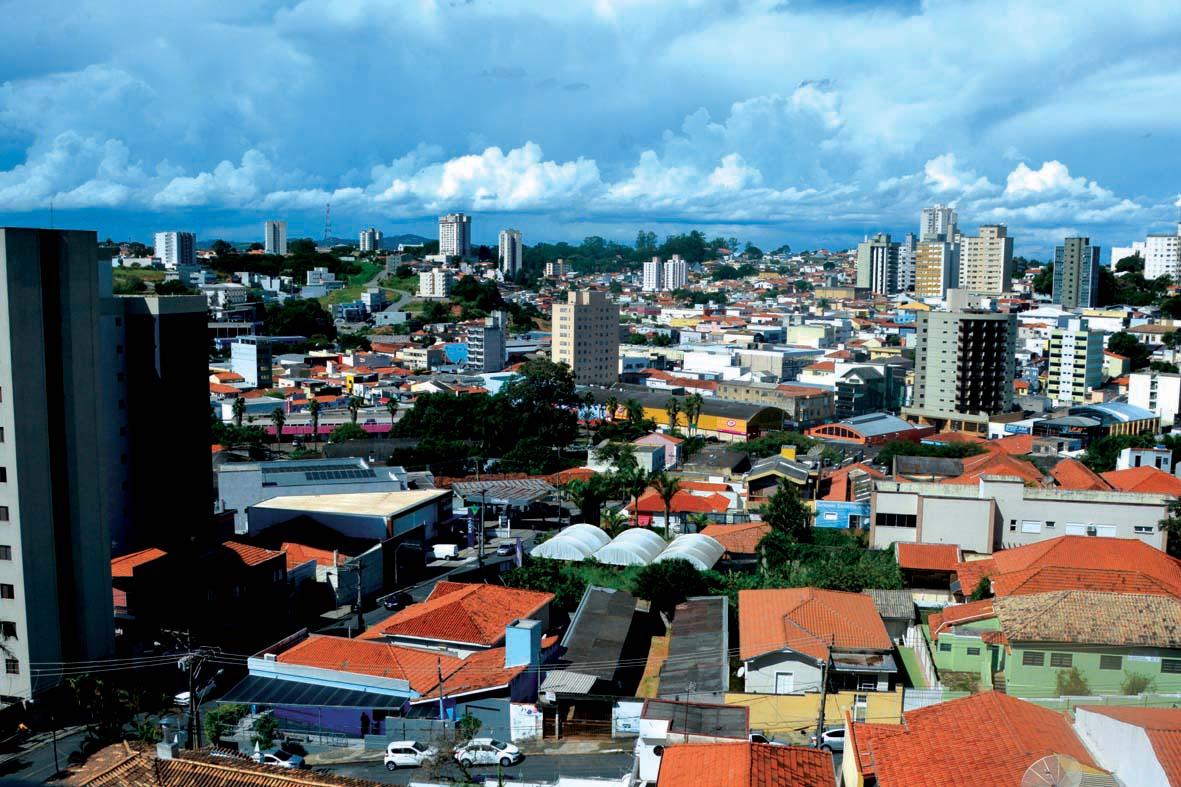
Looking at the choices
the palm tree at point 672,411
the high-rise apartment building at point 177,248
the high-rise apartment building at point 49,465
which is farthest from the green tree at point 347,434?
the high-rise apartment building at point 177,248

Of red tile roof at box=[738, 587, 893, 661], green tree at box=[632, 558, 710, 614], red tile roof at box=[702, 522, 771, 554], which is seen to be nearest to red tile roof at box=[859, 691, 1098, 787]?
red tile roof at box=[738, 587, 893, 661]

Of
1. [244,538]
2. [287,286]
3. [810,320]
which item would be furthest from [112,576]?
[287,286]

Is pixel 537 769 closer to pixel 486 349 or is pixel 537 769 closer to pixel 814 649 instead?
pixel 814 649

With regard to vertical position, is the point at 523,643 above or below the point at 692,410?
above

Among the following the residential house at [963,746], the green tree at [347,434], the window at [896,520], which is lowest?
the green tree at [347,434]

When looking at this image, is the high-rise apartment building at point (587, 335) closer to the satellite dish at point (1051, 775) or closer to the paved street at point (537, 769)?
the paved street at point (537, 769)

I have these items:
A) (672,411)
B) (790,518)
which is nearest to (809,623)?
(790,518)

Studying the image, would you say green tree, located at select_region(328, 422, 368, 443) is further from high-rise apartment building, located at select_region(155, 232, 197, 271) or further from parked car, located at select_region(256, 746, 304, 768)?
high-rise apartment building, located at select_region(155, 232, 197, 271)
